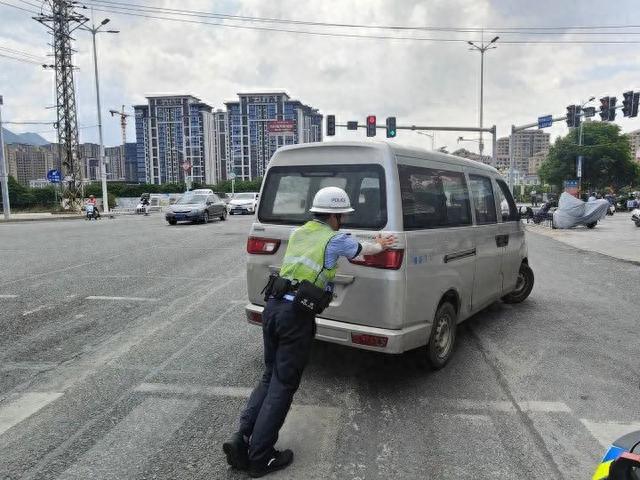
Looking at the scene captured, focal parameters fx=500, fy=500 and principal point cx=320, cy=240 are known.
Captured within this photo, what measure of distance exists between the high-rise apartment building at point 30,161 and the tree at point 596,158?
85469 millimetres

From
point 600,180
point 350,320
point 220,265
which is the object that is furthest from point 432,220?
point 600,180

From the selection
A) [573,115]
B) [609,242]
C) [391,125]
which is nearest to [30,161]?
[391,125]

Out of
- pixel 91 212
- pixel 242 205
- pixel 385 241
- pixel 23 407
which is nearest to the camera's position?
pixel 385 241

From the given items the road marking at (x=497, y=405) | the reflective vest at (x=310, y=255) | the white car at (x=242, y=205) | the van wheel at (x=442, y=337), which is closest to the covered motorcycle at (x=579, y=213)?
the white car at (x=242, y=205)

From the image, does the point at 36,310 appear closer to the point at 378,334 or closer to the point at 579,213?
the point at 378,334

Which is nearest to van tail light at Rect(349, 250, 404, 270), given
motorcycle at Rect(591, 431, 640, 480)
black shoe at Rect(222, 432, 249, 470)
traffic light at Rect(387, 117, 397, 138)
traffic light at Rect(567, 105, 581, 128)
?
black shoe at Rect(222, 432, 249, 470)

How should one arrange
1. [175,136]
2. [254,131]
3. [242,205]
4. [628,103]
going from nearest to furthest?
[628,103]
[242,205]
[175,136]
[254,131]

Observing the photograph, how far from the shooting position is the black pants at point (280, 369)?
9.83 ft

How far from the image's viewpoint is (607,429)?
11.9 ft

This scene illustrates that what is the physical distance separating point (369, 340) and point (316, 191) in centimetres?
142

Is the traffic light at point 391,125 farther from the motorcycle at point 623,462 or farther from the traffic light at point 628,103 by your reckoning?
the motorcycle at point 623,462

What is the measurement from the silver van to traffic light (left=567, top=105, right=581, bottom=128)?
24.8 meters

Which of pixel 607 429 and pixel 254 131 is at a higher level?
pixel 254 131

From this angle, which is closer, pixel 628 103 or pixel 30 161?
pixel 628 103
